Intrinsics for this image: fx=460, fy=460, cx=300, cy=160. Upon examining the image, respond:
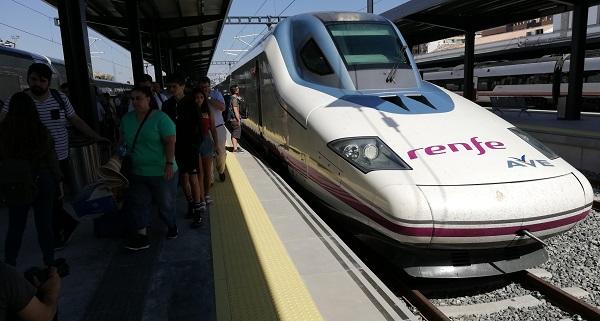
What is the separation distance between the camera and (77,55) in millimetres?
6008

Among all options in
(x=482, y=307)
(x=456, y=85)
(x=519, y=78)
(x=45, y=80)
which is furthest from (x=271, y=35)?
(x=456, y=85)

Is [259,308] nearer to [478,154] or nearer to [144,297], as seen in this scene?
[144,297]

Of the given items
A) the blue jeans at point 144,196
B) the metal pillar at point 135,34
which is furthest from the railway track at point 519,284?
the metal pillar at point 135,34

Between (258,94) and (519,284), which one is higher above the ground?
(258,94)

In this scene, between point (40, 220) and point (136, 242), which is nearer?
point (40, 220)

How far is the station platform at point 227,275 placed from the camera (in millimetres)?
2711

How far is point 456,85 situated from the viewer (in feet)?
88.5

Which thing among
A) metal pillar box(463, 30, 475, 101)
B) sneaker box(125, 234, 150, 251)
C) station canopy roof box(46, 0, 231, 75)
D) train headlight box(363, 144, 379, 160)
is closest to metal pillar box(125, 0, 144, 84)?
station canopy roof box(46, 0, 231, 75)

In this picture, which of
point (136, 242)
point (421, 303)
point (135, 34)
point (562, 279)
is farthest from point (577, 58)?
point (136, 242)

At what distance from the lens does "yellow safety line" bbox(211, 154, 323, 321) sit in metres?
2.70

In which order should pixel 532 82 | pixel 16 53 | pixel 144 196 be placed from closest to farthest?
pixel 144 196 < pixel 16 53 < pixel 532 82

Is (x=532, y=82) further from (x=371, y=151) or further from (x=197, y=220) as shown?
(x=197, y=220)

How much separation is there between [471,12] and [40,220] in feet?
43.8

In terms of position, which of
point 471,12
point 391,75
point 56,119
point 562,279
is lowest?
point 562,279
